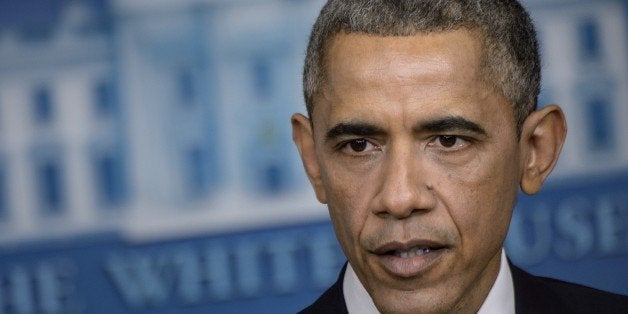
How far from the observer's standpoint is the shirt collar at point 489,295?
1.92 m

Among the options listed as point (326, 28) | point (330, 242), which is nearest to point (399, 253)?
point (326, 28)

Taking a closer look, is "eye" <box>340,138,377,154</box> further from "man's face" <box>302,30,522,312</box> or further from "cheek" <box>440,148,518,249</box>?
"cheek" <box>440,148,518,249</box>

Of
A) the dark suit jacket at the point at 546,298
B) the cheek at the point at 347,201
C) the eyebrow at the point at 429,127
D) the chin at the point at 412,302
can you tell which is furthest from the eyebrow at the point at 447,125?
the dark suit jacket at the point at 546,298

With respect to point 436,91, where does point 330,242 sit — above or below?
below

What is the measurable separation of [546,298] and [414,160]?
1.58 feet

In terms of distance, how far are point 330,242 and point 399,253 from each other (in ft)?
4.64

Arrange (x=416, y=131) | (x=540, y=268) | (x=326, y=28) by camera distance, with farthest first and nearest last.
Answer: (x=540, y=268)
(x=326, y=28)
(x=416, y=131)

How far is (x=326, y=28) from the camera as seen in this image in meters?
1.86

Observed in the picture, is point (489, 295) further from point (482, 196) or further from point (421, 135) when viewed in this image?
point (421, 135)

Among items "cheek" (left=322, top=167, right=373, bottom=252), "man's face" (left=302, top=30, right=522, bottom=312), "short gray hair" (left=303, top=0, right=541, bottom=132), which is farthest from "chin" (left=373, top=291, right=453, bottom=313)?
"short gray hair" (left=303, top=0, right=541, bottom=132)

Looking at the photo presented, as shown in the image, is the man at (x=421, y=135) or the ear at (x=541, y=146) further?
the ear at (x=541, y=146)

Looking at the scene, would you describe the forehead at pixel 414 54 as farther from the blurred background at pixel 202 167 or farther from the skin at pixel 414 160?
the blurred background at pixel 202 167

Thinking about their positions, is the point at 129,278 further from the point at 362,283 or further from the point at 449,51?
the point at 449,51

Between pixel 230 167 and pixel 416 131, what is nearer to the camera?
pixel 416 131
